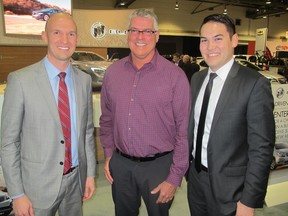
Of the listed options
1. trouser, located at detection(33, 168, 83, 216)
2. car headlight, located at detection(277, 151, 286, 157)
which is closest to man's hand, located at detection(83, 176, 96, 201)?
trouser, located at detection(33, 168, 83, 216)

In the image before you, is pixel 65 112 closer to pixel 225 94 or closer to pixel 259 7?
pixel 225 94

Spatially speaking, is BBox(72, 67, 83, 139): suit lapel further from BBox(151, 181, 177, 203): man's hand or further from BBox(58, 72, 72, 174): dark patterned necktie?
BBox(151, 181, 177, 203): man's hand

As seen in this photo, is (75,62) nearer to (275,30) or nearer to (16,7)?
(16,7)

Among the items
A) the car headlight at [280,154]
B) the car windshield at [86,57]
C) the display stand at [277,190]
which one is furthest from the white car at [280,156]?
the car windshield at [86,57]

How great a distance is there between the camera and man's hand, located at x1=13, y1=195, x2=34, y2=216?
4.55ft

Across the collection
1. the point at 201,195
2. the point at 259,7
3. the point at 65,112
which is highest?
the point at 259,7

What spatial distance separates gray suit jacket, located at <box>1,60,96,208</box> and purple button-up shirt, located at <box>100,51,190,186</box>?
457mm

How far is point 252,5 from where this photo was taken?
59.6 ft

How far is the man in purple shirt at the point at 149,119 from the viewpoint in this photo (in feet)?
5.45

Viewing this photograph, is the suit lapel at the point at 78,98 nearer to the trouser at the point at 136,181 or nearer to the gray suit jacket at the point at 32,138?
the gray suit jacket at the point at 32,138

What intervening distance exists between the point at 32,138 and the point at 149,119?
685mm

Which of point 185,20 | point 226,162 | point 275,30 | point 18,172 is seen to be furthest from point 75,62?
point 275,30

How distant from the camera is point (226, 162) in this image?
4.70 feet

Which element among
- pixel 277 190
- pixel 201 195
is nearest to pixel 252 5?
pixel 277 190
